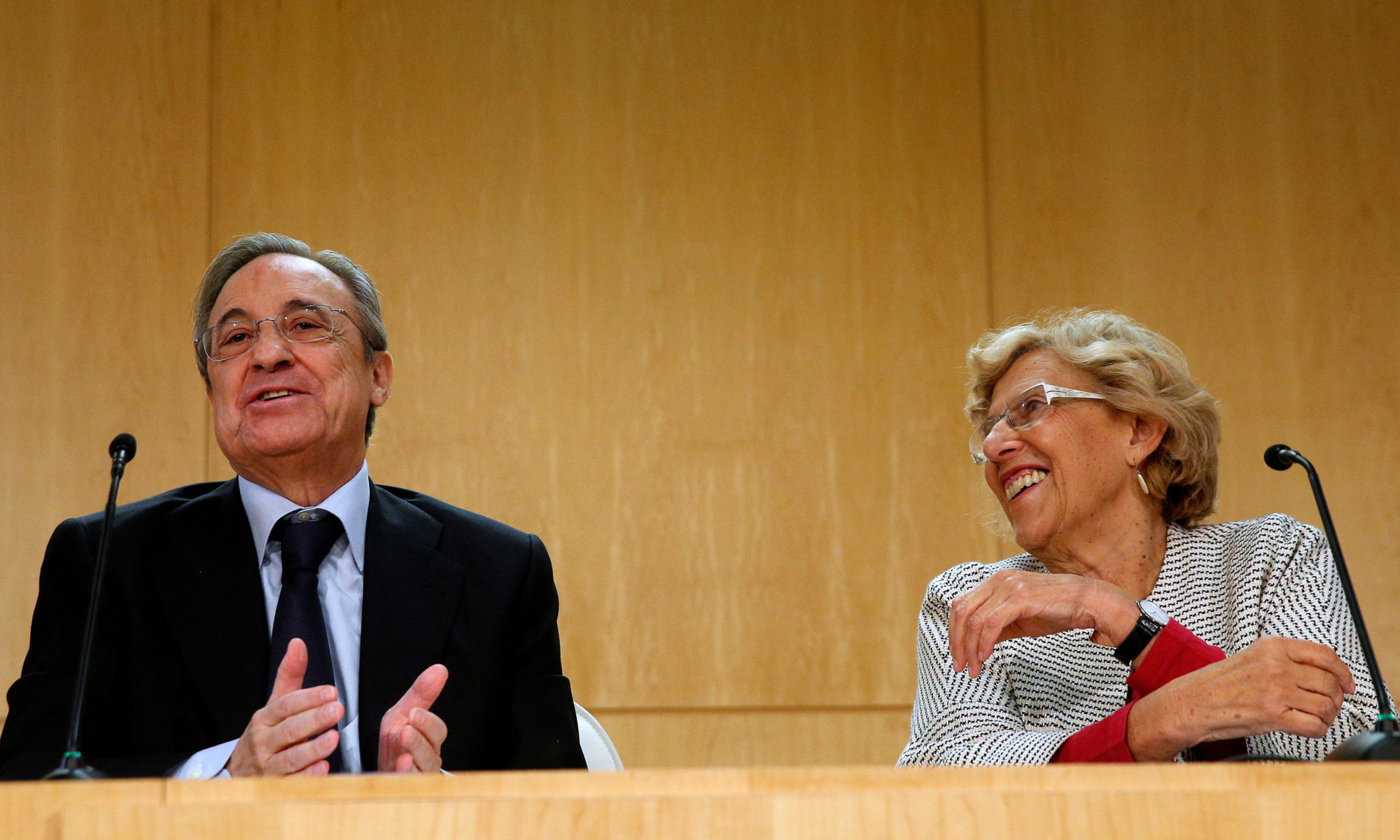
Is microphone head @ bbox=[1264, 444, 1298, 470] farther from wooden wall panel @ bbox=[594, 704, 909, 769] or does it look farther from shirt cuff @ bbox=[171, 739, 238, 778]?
wooden wall panel @ bbox=[594, 704, 909, 769]

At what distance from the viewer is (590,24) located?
3.48m

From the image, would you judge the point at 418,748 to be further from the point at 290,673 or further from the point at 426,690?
the point at 290,673

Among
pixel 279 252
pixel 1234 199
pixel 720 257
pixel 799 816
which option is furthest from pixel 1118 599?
pixel 1234 199

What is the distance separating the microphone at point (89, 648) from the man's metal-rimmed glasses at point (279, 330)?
53 centimetres

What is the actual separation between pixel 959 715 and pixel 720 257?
169 cm

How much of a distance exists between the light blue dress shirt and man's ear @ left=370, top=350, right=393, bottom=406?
0.16m

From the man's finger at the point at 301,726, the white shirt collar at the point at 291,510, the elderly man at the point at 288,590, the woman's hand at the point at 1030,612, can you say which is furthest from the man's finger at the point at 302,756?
the woman's hand at the point at 1030,612

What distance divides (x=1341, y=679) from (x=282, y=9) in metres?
2.93

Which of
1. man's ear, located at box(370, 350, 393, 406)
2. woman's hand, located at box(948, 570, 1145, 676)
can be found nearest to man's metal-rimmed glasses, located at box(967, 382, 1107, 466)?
woman's hand, located at box(948, 570, 1145, 676)

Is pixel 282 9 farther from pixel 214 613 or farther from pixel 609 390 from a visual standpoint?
pixel 214 613

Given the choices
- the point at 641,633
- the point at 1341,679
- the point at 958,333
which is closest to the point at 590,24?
the point at 958,333

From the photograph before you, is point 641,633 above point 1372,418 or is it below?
below

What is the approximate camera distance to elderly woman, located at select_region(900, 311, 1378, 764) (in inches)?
63.8

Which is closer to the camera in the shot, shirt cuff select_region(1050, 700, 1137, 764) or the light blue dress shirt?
shirt cuff select_region(1050, 700, 1137, 764)
